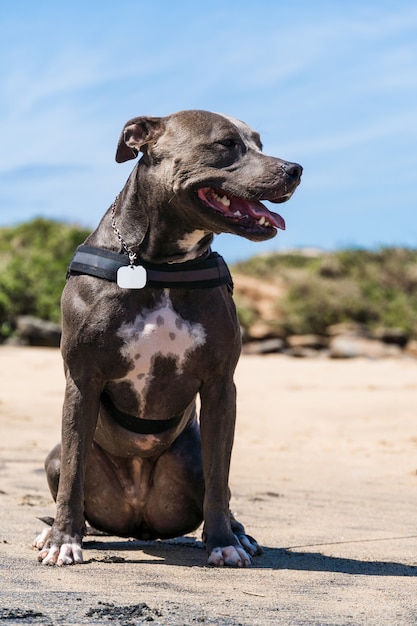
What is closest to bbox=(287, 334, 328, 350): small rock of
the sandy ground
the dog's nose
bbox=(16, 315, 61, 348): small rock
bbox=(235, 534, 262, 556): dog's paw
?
bbox=(16, 315, 61, 348): small rock

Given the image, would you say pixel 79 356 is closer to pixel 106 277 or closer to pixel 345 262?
pixel 106 277

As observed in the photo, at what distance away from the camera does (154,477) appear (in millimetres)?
5723

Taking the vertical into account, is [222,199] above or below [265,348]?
below

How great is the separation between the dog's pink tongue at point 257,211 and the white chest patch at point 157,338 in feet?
1.94

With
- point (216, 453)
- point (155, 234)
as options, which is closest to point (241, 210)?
point (155, 234)

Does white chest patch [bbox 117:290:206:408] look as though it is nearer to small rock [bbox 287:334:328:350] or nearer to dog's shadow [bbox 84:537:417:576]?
dog's shadow [bbox 84:537:417:576]

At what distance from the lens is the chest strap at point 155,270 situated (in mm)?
5250

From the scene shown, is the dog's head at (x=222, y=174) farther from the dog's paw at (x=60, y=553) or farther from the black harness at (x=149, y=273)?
the dog's paw at (x=60, y=553)

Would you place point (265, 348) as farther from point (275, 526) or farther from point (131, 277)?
point (131, 277)

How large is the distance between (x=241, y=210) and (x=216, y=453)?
119 centimetres

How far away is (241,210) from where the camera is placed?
5.20 metres

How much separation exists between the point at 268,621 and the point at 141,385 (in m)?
1.78

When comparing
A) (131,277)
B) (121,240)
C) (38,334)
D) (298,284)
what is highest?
(298,284)

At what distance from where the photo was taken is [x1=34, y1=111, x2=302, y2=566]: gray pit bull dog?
5.12 metres
